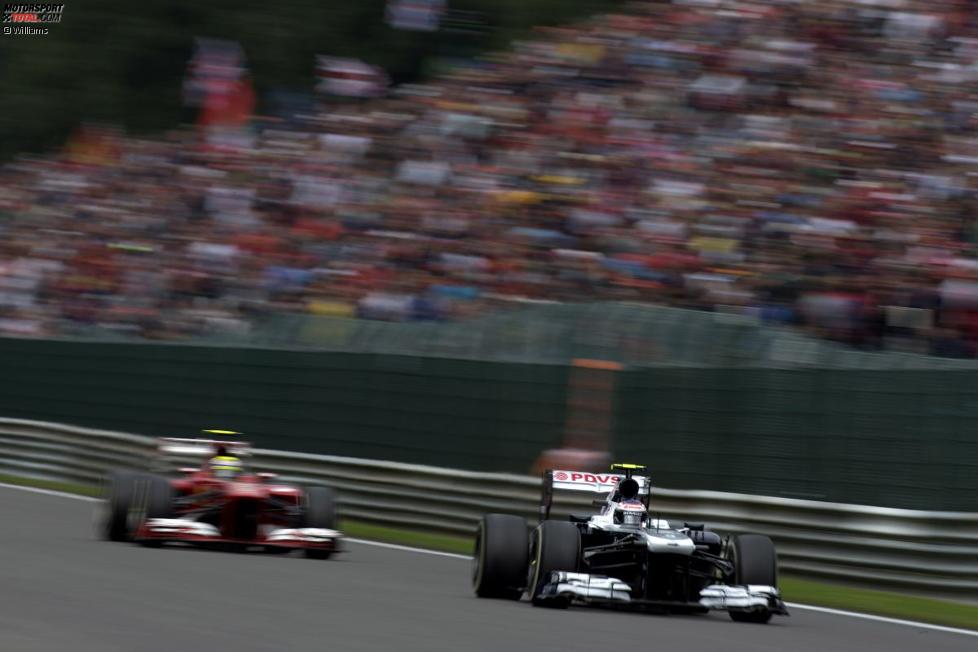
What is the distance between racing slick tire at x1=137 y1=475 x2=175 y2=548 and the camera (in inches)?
492

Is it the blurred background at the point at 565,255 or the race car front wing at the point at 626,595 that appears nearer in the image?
the race car front wing at the point at 626,595

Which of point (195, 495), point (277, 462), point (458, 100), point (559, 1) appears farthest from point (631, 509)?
point (559, 1)

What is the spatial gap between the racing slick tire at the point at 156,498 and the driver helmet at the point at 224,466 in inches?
16.8

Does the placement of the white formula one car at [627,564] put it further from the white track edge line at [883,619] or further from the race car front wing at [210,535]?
the race car front wing at [210,535]

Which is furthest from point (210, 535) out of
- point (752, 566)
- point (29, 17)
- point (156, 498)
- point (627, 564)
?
point (29, 17)

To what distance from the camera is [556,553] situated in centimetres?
961

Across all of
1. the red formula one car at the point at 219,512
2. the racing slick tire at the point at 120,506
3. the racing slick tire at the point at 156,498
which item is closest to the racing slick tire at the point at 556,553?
the red formula one car at the point at 219,512

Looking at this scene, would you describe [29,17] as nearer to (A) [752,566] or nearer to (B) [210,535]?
(B) [210,535]

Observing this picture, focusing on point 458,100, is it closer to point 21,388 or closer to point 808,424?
point 21,388

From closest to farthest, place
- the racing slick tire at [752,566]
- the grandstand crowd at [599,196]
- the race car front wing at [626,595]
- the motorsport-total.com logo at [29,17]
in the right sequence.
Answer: the race car front wing at [626,595] → the racing slick tire at [752,566] → the grandstand crowd at [599,196] → the motorsport-total.com logo at [29,17]

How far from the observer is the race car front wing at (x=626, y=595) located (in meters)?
9.46

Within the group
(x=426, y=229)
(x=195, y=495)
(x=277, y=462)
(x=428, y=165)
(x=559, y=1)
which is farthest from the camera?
(x=559, y=1)

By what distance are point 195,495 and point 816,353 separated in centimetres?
504

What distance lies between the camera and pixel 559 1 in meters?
26.5
